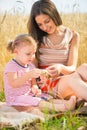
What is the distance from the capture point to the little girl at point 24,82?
3.22 metres

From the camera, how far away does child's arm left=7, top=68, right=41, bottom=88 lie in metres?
3.18

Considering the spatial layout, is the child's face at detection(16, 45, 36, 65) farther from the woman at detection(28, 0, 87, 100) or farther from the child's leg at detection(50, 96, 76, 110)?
the child's leg at detection(50, 96, 76, 110)

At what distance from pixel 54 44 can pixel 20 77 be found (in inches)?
25.6

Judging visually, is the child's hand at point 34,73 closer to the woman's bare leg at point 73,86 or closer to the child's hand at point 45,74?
the child's hand at point 45,74

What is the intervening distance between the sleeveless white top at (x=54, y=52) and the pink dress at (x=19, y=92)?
340 millimetres

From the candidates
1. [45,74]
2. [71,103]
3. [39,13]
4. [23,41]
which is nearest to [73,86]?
[71,103]

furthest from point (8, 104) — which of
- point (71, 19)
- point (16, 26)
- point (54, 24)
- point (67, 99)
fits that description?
point (71, 19)

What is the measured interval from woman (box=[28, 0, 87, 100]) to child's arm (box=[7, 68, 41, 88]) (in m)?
0.23

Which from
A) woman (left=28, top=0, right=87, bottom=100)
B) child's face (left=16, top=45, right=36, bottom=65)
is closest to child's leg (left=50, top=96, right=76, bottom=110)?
woman (left=28, top=0, right=87, bottom=100)

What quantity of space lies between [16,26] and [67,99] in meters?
1.67

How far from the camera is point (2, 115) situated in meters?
3.03

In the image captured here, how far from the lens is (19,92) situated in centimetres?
335

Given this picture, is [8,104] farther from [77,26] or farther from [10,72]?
[77,26]

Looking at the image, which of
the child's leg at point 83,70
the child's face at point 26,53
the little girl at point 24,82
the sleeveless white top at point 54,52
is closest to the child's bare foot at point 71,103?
the little girl at point 24,82
